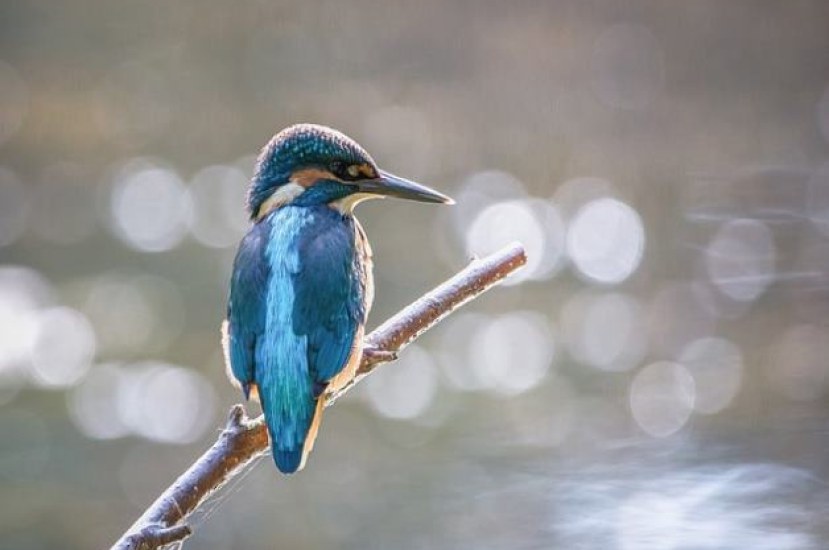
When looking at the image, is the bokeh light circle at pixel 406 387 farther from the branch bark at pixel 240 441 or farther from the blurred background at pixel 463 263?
the branch bark at pixel 240 441

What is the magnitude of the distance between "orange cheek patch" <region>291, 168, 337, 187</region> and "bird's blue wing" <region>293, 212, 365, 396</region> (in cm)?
7

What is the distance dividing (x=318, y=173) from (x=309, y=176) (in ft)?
0.05

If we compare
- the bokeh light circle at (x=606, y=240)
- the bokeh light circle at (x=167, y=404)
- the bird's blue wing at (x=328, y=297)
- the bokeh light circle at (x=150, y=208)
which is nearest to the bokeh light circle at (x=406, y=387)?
the bokeh light circle at (x=167, y=404)

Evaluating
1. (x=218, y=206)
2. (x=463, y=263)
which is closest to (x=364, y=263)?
(x=463, y=263)

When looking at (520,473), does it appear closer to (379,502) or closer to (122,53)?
(379,502)

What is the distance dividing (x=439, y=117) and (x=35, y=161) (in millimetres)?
1712

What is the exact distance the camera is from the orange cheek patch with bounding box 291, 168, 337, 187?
2764 mm

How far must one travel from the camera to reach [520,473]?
4.71 meters

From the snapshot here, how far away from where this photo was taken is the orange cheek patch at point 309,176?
276 cm

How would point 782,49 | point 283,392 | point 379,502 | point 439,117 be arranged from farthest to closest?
point 782,49, point 439,117, point 379,502, point 283,392

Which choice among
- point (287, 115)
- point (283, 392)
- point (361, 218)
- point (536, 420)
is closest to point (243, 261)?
point (283, 392)

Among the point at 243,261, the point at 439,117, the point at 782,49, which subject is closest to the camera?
the point at 243,261

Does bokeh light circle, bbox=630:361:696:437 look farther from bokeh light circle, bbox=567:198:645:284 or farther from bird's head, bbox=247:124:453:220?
bird's head, bbox=247:124:453:220

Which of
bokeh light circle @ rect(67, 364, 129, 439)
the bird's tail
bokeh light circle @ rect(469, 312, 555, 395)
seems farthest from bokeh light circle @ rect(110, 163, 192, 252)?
the bird's tail
